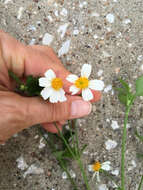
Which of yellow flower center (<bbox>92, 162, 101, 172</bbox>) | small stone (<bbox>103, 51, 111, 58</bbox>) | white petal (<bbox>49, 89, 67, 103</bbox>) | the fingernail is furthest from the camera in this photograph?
small stone (<bbox>103, 51, 111, 58</bbox>)

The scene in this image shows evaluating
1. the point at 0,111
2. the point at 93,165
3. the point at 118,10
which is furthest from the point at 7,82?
the point at 118,10

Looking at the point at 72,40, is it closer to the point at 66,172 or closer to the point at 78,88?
the point at 78,88

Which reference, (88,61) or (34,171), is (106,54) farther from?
(34,171)

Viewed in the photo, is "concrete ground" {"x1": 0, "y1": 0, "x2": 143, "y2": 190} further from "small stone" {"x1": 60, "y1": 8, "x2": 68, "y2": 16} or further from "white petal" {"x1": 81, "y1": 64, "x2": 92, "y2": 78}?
"white petal" {"x1": 81, "y1": 64, "x2": 92, "y2": 78}

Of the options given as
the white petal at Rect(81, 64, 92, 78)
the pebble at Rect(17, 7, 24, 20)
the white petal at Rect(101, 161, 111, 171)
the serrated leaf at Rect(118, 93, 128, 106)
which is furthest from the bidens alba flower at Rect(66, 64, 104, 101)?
the pebble at Rect(17, 7, 24, 20)

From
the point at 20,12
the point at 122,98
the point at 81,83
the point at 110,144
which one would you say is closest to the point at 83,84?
the point at 81,83

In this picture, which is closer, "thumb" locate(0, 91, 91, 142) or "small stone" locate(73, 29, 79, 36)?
"thumb" locate(0, 91, 91, 142)

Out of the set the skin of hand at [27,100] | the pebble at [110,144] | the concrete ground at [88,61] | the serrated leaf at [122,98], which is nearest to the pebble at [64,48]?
the concrete ground at [88,61]
